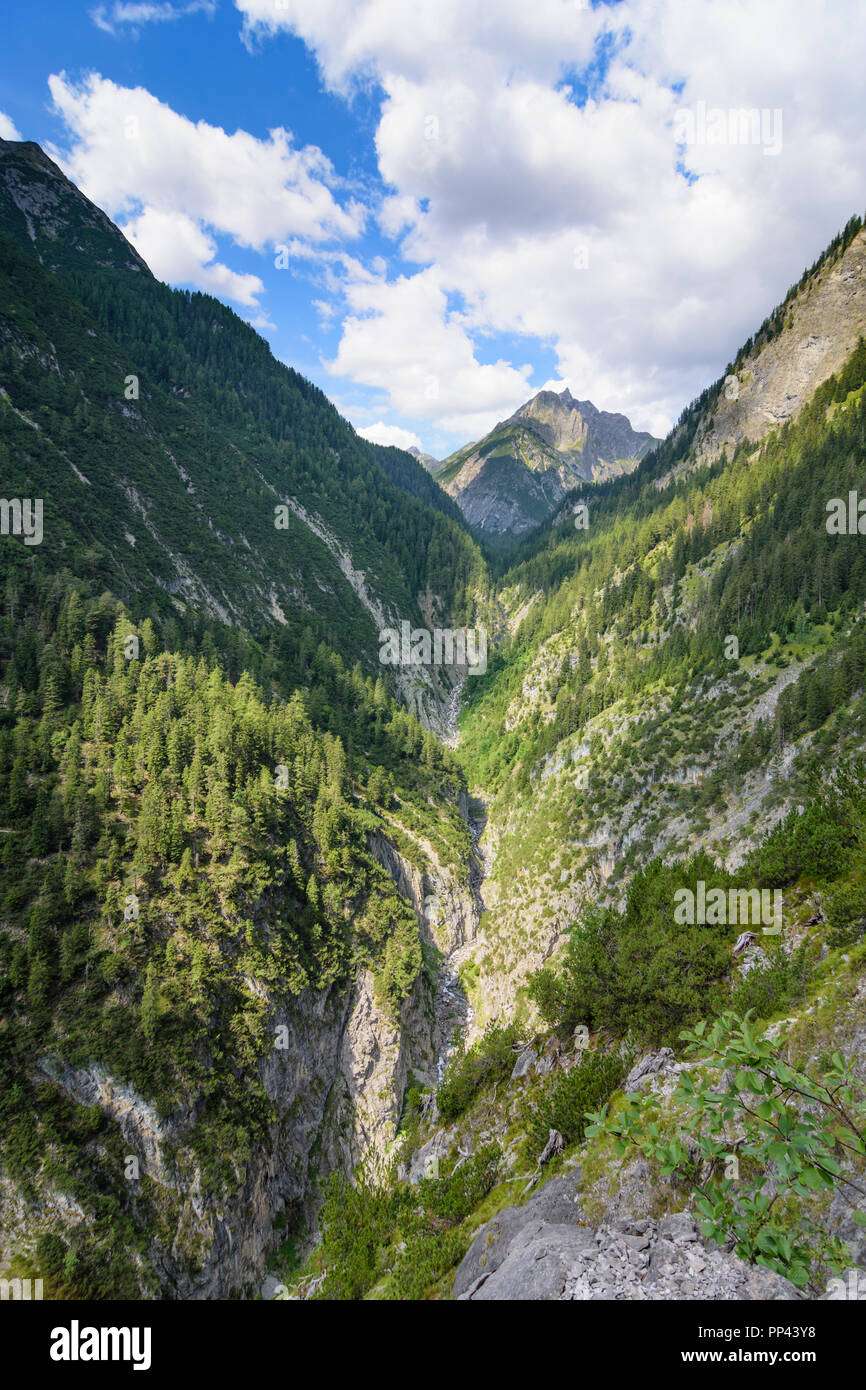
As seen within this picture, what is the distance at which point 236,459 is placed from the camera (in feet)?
437

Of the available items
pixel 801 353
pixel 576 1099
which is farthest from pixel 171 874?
pixel 801 353

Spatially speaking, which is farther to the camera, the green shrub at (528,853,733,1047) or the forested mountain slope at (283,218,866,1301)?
the green shrub at (528,853,733,1047)

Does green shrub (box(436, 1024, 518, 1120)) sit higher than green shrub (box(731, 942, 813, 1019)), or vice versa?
green shrub (box(731, 942, 813, 1019))

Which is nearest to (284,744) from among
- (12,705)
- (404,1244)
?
(12,705)

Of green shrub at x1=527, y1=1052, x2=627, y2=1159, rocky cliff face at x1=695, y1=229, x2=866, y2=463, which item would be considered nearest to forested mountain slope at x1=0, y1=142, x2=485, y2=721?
rocky cliff face at x1=695, y1=229, x2=866, y2=463

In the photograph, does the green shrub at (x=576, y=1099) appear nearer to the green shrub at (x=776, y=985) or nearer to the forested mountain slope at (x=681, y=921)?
the forested mountain slope at (x=681, y=921)

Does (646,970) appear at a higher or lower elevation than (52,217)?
lower

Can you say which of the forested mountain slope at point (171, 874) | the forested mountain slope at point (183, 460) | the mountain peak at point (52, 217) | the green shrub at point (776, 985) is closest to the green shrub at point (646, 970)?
the green shrub at point (776, 985)

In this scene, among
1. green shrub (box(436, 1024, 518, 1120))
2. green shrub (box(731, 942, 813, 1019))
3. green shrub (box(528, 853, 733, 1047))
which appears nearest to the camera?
green shrub (box(731, 942, 813, 1019))

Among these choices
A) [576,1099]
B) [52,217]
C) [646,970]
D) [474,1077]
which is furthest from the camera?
[52,217]

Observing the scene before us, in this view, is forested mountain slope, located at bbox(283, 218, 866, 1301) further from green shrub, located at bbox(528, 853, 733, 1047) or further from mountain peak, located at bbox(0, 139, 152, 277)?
mountain peak, located at bbox(0, 139, 152, 277)

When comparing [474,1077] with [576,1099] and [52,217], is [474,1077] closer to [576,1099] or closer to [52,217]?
[576,1099]
